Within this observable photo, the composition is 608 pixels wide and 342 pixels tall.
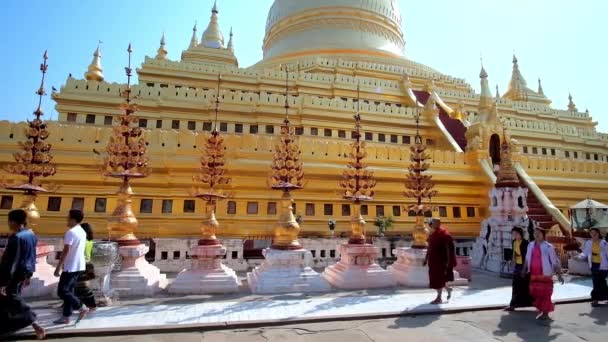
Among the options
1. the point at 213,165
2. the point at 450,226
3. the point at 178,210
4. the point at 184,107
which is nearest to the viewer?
the point at 213,165

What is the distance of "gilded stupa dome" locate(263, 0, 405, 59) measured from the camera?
100 ft

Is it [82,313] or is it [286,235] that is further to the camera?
[286,235]

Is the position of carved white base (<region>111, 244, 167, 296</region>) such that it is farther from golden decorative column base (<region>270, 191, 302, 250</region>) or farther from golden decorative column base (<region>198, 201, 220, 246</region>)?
golden decorative column base (<region>270, 191, 302, 250</region>)

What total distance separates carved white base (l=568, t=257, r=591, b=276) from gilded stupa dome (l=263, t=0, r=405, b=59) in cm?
2392

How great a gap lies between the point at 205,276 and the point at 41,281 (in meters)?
3.40

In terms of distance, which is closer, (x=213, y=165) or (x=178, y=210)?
(x=213, y=165)

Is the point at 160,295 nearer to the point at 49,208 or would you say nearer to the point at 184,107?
the point at 49,208

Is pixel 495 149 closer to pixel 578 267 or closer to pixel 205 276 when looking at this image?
pixel 578 267

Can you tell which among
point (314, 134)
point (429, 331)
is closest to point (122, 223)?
point (429, 331)

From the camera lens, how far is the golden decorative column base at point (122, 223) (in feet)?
25.6

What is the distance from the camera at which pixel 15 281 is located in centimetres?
459

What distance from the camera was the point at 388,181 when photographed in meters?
15.6

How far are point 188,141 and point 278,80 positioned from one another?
11449 millimetres

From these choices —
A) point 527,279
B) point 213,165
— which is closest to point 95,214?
point 213,165
